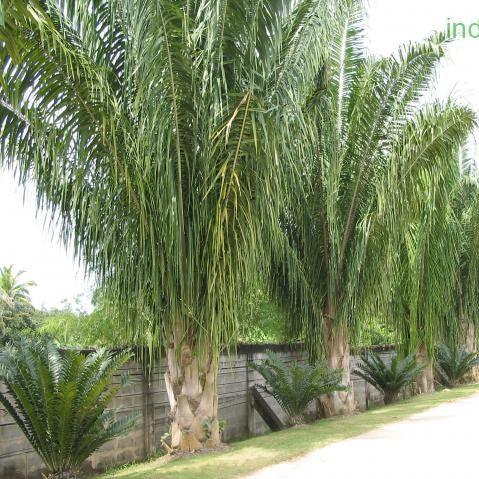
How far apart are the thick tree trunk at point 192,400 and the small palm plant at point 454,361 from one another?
449 inches

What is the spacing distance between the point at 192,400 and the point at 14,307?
2850 centimetres

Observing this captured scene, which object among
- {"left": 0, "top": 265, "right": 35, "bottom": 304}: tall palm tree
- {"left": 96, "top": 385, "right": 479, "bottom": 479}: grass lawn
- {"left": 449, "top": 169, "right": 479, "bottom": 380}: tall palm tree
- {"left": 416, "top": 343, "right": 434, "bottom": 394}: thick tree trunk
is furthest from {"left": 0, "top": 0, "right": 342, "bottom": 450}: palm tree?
{"left": 0, "top": 265, "right": 35, "bottom": 304}: tall palm tree

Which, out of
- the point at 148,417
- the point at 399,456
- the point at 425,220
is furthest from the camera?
the point at 425,220

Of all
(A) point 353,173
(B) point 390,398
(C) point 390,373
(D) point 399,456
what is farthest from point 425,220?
(D) point 399,456

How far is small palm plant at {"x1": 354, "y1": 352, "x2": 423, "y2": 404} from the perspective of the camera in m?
14.1

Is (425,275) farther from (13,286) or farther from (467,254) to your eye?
(13,286)

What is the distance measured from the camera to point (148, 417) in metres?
8.97

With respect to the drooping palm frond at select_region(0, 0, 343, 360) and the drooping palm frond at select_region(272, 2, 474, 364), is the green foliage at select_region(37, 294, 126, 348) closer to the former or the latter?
the drooping palm frond at select_region(272, 2, 474, 364)

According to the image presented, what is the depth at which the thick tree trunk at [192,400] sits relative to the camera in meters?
7.82

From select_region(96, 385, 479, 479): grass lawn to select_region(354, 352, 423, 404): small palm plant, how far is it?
3217 mm

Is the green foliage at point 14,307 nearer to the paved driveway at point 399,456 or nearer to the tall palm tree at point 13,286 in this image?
the tall palm tree at point 13,286

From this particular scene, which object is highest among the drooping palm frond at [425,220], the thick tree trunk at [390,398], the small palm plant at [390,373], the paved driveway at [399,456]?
the drooping palm frond at [425,220]

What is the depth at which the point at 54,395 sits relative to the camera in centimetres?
621

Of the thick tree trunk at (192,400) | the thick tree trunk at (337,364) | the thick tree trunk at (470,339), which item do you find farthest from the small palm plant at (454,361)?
the thick tree trunk at (192,400)
